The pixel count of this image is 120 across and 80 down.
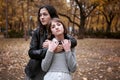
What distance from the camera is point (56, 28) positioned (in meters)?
3.67

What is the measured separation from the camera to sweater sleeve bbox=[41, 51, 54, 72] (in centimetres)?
361

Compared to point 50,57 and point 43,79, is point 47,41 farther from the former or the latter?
point 43,79

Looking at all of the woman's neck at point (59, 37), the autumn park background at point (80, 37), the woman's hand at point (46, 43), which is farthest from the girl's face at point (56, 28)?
the autumn park background at point (80, 37)

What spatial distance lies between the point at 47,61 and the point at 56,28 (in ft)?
1.35

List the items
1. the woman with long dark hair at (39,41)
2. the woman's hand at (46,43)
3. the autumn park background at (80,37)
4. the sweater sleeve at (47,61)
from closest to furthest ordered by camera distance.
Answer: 1. the sweater sleeve at (47,61)
2. the woman's hand at (46,43)
3. the woman with long dark hair at (39,41)
4. the autumn park background at (80,37)

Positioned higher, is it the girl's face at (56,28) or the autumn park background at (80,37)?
the girl's face at (56,28)

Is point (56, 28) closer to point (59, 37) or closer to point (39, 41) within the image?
point (59, 37)

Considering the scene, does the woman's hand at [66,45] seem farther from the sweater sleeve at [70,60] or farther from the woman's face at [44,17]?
the woman's face at [44,17]

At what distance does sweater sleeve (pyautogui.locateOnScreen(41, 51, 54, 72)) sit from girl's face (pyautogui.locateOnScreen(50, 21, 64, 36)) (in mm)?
263

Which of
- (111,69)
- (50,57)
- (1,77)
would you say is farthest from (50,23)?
(111,69)

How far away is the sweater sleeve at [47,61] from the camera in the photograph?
3.61 metres

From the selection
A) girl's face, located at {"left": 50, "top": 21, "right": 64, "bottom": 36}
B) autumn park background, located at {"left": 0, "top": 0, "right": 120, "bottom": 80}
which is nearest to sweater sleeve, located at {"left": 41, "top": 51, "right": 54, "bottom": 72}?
girl's face, located at {"left": 50, "top": 21, "right": 64, "bottom": 36}

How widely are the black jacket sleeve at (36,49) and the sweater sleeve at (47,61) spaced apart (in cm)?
13

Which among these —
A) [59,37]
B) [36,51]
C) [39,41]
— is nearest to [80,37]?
[39,41]
